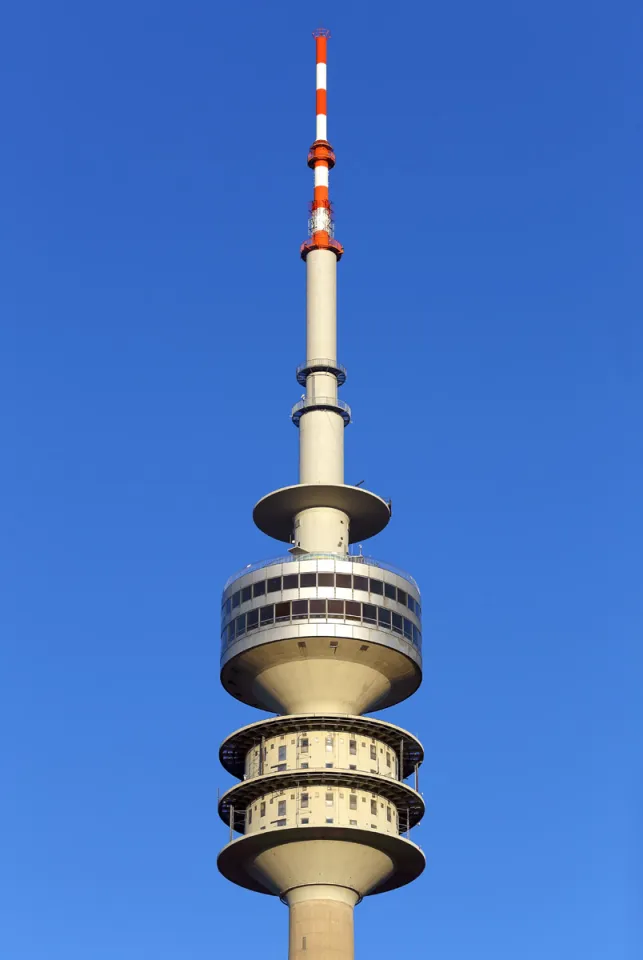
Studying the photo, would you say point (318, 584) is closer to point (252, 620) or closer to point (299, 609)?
point (299, 609)

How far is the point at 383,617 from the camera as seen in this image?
106 m

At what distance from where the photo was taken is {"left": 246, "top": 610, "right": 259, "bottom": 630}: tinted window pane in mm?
105438

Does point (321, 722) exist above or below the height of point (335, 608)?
below

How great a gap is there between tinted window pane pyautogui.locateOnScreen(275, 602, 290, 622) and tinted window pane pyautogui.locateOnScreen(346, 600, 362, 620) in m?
3.57

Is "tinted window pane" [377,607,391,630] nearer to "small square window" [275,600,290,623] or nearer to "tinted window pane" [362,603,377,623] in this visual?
"tinted window pane" [362,603,377,623]

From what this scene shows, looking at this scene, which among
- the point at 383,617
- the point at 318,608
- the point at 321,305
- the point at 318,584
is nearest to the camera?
the point at 318,608

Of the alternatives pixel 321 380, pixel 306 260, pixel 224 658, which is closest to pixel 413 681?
pixel 224 658

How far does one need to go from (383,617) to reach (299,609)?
5220 millimetres

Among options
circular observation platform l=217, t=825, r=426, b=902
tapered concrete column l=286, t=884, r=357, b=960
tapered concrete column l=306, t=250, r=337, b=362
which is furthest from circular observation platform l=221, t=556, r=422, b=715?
tapered concrete column l=306, t=250, r=337, b=362

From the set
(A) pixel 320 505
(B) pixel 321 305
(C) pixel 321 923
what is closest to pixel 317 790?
(C) pixel 321 923

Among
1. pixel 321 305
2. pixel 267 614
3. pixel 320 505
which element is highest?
pixel 321 305

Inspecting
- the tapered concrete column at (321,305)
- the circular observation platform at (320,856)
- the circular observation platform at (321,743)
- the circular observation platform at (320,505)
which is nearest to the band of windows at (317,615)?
the circular observation platform at (321,743)

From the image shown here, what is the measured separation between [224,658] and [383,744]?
430 inches

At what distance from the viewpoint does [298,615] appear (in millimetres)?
104188
